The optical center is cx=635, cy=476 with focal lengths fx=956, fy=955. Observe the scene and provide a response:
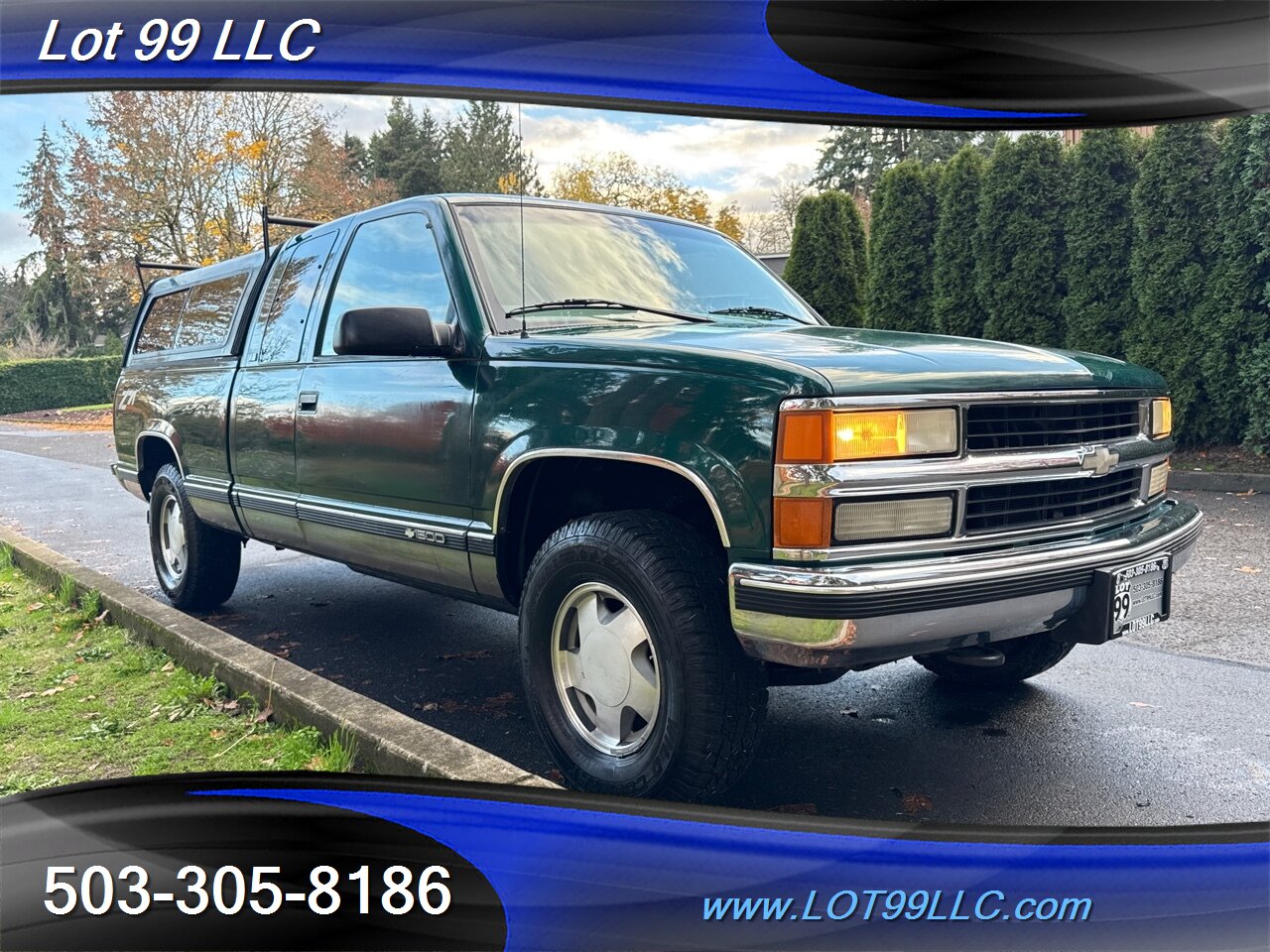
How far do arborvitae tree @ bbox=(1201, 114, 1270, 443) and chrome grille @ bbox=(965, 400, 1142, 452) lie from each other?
7.06 metres

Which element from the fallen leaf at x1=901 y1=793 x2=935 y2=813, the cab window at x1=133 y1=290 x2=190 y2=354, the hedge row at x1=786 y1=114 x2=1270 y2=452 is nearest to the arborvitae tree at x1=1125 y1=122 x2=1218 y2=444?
the hedge row at x1=786 y1=114 x2=1270 y2=452

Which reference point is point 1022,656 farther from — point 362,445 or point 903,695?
point 362,445

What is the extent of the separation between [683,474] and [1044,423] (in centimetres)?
105

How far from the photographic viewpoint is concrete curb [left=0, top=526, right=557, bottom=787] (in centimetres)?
263

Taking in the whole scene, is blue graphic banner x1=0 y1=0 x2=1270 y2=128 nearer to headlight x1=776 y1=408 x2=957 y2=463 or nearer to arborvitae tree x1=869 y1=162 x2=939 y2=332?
headlight x1=776 y1=408 x2=957 y2=463

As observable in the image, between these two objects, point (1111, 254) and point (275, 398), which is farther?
point (1111, 254)

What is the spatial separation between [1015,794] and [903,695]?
0.93 metres

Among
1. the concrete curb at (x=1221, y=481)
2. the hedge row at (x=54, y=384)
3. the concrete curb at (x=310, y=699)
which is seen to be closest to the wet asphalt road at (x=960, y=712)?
the concrete curb at (x=310, y=699)

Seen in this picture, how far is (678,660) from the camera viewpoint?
8.15 ft

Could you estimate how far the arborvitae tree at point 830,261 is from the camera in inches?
439

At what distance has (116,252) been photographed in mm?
12805

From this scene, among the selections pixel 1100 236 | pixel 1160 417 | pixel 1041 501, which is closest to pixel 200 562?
pixel 1041 501

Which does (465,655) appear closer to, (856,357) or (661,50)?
(856,357)

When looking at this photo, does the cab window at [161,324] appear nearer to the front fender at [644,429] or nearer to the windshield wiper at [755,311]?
the front fender at [644,429]
